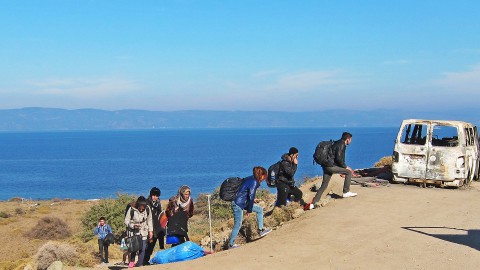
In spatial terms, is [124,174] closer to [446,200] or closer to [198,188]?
[198,188]

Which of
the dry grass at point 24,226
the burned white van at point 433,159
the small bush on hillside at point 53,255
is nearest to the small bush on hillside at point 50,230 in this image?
the dry grass at point 24,226

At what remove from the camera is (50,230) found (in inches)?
1198

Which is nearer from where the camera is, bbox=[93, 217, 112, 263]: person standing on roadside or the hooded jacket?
the hooded jacket

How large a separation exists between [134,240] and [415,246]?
16.9ft

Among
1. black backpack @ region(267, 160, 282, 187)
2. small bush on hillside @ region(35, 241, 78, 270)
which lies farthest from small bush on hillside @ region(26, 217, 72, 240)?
black backpack @ region(267, 160, 282, 187)

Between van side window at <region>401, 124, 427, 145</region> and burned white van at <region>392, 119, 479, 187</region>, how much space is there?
1.14 ft

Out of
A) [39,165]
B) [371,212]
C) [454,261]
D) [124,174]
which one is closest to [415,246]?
[454,261]

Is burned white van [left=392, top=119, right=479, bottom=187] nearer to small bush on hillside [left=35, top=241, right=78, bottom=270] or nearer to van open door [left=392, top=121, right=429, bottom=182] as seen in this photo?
van open door [left=392, top=121, right=429, bottom=182]

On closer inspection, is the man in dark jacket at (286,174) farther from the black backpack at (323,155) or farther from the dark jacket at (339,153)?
the dark jacket at (339,153)

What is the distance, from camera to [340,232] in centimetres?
1108

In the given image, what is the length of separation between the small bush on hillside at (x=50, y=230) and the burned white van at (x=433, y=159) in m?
19.8

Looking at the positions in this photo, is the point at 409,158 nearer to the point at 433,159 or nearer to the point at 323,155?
the point at 433,159

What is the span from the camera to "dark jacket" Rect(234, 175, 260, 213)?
11.0 m

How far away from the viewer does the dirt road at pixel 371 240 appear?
922 centimetres
